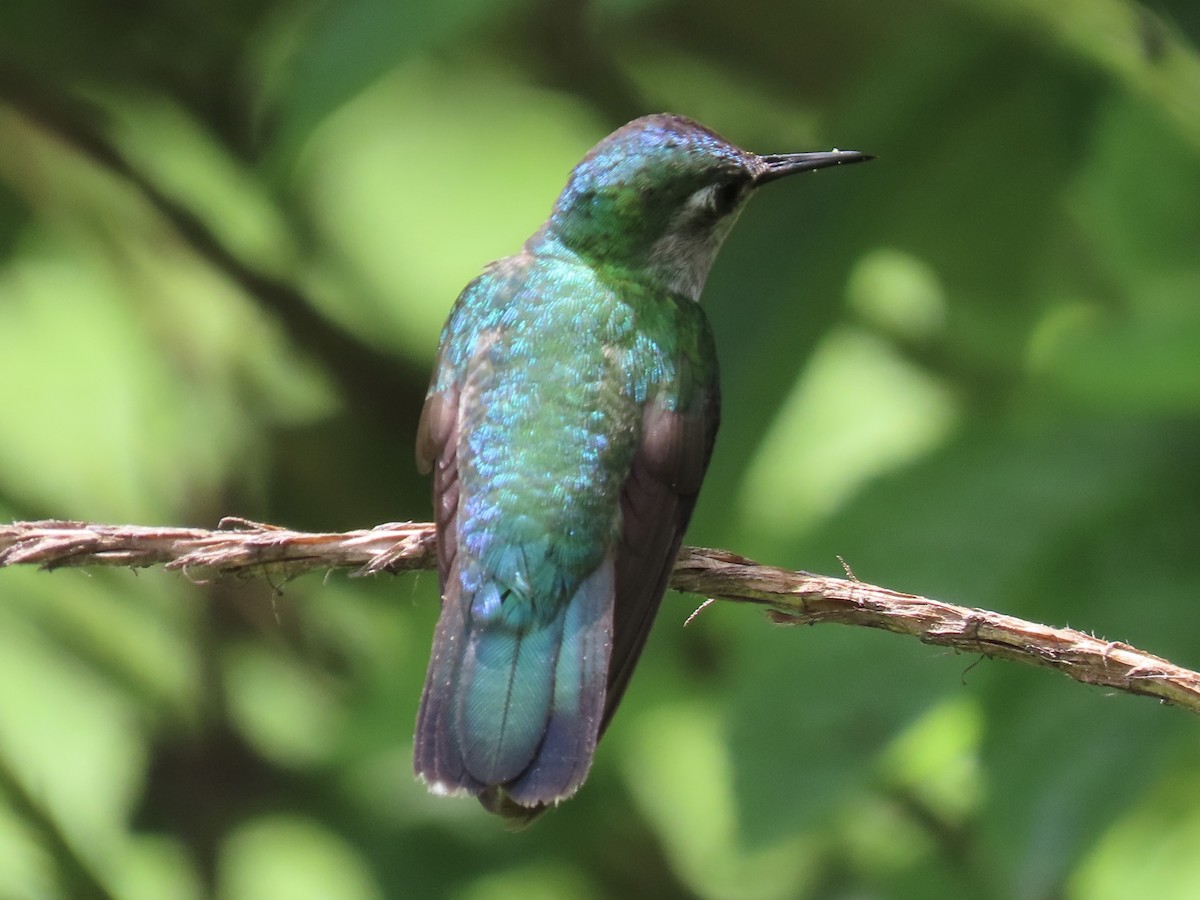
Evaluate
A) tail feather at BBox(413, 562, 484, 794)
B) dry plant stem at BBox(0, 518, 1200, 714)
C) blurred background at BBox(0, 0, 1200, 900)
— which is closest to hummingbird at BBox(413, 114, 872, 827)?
tail feather at BBox(413, 562, 484, 794)

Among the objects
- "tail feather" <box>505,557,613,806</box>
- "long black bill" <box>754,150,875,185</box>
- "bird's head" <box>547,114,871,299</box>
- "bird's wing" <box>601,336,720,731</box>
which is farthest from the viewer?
"bird's head" <box>547,114,871,299</box>

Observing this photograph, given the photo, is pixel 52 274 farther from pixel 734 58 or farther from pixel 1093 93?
pixel 1093 93

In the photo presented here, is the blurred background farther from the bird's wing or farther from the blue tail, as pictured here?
the blue tail

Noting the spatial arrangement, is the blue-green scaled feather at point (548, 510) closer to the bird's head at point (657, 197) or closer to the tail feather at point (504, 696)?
the tail feather at point (504, 696)

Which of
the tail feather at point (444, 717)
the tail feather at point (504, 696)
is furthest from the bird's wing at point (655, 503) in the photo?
the tail feather at point (444, 717)

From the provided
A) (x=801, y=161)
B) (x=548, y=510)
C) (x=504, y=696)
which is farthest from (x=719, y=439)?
(x=504, y=696)

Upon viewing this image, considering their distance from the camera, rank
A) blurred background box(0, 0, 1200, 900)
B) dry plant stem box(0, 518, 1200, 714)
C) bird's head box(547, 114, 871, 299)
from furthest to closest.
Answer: bird's head box(547, 114, 871, 299) → blurred background box(0, 0, 1200, 900) → dry plant stem box(0, 518, 1200, 714)

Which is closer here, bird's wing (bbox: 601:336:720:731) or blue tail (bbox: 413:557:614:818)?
blue tail (bbox: 413:557:614:818)
